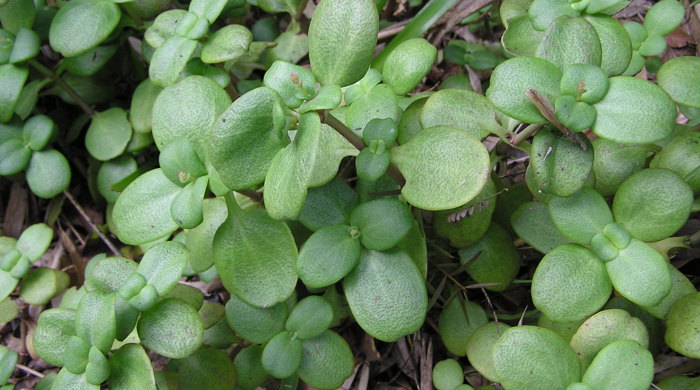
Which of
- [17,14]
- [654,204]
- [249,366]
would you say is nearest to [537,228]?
[654,204]

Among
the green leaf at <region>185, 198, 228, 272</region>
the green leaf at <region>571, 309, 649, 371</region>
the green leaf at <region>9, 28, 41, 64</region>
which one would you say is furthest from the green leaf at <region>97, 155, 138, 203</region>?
the green leaf at <region>571, 309, 649, 371</region>

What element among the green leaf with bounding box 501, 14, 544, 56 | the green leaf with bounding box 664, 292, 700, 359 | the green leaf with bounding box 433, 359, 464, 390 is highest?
the green leaf with bounding box 501, 14, 544, 56

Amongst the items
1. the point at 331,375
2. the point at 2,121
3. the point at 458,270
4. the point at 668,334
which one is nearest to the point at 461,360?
the point at 458,270

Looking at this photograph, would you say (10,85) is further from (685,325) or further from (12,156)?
(685,325)

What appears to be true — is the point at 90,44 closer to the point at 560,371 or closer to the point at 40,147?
the point at 40,147

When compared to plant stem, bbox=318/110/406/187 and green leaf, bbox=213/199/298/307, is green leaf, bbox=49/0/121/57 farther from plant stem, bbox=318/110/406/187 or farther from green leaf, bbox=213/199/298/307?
plant stem, bbox=318/110/406/187

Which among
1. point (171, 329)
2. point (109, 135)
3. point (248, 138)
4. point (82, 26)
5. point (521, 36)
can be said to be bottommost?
point (171, 329)

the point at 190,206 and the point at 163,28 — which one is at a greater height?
the point at 163,28
